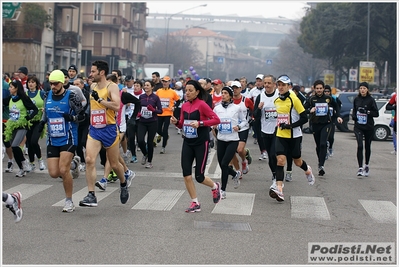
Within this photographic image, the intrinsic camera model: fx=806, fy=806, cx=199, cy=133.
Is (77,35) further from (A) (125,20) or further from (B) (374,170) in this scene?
(B) (374,170)

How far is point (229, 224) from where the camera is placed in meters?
9.25

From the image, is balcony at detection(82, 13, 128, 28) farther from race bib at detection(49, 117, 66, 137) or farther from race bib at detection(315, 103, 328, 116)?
race bib at detection(49, 117, 66, 137)

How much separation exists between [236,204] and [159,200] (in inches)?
41.9

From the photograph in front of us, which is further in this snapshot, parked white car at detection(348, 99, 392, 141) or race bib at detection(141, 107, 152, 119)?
parked white car at detection(348, 99, 392, 141)

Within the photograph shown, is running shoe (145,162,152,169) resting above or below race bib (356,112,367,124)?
below

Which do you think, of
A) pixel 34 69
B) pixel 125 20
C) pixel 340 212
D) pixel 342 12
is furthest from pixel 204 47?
pixel 340 212

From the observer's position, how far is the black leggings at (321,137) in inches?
590

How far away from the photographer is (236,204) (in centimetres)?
1100

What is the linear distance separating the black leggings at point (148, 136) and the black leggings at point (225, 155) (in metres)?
4.07

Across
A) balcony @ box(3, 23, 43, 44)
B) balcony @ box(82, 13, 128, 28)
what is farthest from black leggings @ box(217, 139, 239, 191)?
balcony @ box(82, 13, 128, 28)

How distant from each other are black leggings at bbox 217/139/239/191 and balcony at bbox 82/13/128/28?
65.2m

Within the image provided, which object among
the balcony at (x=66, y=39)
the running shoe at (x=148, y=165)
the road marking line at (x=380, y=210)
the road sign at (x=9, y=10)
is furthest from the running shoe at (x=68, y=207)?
the balcony at (x=66, y=39)

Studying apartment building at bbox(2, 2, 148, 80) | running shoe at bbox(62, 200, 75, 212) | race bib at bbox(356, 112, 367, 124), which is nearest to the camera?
running shoe at bbox(62, 200, 75, 212)

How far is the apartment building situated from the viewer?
46.8 metres
